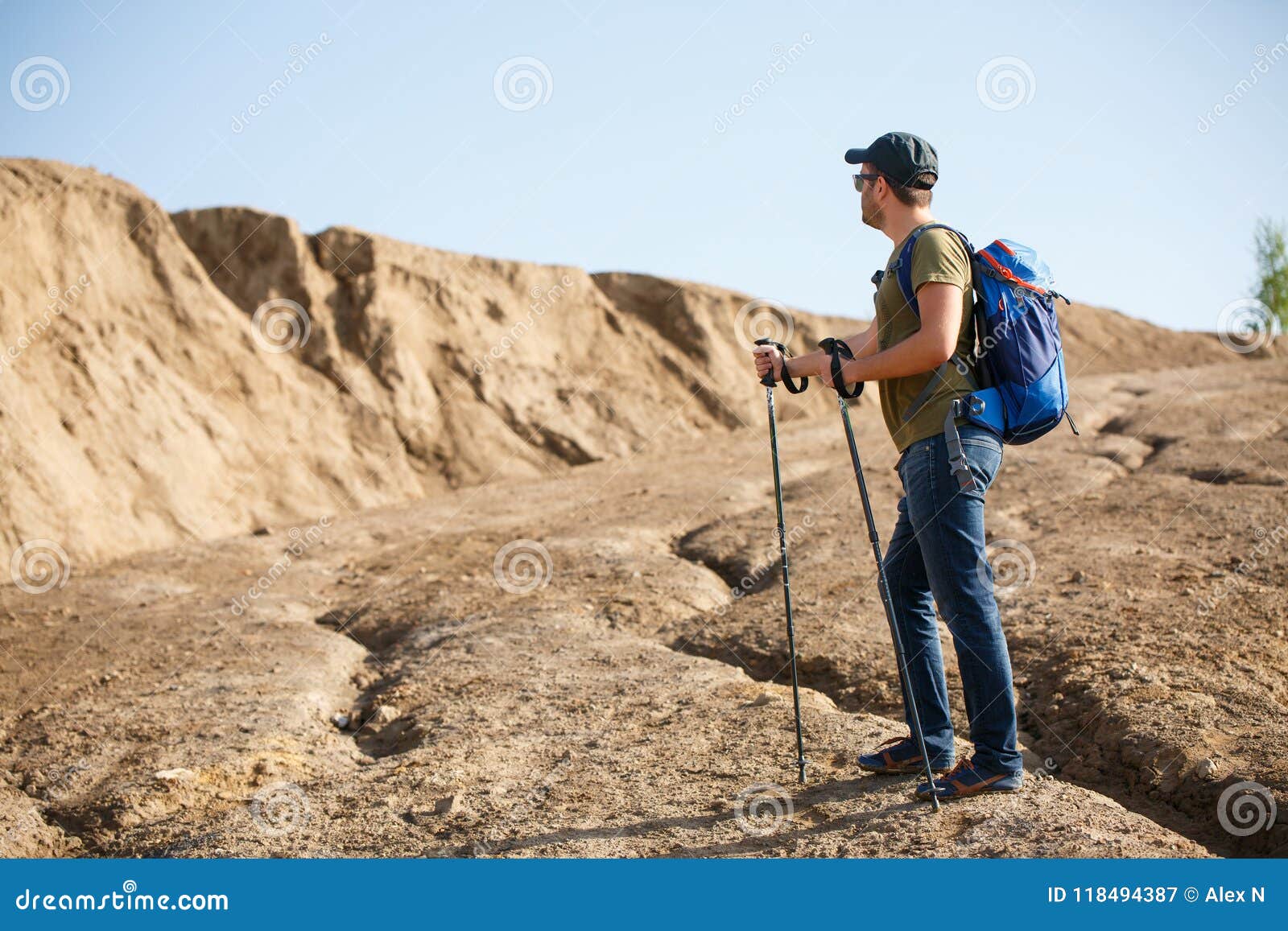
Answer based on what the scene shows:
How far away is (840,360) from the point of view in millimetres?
3771

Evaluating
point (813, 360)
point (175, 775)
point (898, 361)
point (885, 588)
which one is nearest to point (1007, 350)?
point (898, 361)

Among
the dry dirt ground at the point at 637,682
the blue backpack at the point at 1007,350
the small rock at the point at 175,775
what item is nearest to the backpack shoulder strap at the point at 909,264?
the blue backpack at the point at 1007,350

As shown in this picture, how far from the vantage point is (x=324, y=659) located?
711 cm

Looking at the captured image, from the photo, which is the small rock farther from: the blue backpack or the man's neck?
the man's neck

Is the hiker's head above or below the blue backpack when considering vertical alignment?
above

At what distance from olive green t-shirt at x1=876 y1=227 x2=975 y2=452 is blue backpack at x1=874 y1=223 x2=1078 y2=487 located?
0.08 ft

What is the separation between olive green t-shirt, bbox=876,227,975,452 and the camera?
3.55 m

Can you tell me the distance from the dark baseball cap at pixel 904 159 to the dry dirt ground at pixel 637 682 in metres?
2.23

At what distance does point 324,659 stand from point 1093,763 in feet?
15.8

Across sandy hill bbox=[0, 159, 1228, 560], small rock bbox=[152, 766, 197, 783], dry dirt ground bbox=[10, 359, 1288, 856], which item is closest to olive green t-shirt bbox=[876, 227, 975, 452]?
dry dirt ground bbox=[10, 359, 1288, 856]

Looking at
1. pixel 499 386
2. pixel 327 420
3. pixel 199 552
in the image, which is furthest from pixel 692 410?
pixel 199 552

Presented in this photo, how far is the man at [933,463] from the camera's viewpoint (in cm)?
357

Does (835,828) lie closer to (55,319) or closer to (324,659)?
(324,659)

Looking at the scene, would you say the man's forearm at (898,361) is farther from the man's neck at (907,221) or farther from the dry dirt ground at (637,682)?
the dry dirt ground at (637,682)
